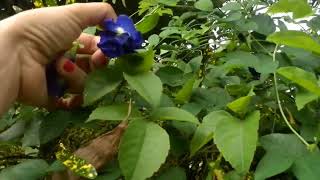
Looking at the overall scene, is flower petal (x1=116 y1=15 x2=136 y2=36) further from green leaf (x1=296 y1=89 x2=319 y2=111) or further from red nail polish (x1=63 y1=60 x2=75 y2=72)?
green leaf (x1=296 y1=89 x2=319 y2=111)

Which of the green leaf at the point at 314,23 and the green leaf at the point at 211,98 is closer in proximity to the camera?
the green leaf at the point at 211,98

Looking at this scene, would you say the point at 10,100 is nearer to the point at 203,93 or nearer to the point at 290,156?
the point at 203,93

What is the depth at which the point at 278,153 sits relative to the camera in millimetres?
457

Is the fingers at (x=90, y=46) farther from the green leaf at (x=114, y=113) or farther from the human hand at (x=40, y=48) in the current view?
the green leaf at (x=114, y=113)

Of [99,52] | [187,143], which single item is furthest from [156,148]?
[99,52]

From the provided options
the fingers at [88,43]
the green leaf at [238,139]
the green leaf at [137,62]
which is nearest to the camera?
the green leaf at [238,139]

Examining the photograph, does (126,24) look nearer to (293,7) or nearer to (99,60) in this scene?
(99,60)

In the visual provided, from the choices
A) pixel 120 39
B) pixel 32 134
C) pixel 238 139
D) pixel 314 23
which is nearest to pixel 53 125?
pixel 32 134

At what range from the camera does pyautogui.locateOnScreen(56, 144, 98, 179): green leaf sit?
1.59ft

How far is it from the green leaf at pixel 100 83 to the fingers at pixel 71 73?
0.06 meters

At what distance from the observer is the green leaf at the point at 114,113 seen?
1.58 feet

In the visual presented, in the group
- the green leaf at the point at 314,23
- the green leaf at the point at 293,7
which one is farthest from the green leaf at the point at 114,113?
the green leaf at the point at 314,23

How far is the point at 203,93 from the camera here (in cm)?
57

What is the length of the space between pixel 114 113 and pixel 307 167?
192 millimetres
